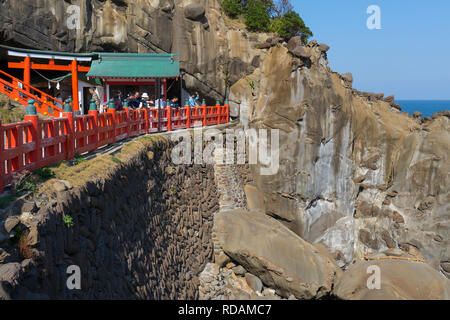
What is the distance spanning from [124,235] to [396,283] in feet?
31.1

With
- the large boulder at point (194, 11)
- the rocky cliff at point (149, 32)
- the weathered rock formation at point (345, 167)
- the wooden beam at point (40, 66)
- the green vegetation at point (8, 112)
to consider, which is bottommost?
Result: the weathered rock formation at point (345, 167)

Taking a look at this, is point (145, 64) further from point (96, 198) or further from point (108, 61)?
point (96, 198)

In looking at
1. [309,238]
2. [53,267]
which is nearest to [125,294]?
[53,267]

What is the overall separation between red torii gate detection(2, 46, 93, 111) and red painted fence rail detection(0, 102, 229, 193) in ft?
25.6

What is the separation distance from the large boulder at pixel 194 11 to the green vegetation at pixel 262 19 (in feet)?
13.2

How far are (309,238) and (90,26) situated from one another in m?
17.2

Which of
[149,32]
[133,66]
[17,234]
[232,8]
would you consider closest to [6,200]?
[17,234]

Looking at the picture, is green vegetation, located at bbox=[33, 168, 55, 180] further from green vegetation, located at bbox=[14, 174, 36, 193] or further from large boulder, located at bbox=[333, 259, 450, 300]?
large boulder, located at bbox=[333, 259, 450, 300]

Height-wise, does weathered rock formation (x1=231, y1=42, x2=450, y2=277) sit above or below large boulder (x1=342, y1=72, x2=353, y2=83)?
below

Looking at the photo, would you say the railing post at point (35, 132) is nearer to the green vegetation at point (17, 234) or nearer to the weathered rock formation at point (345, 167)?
the green vegetation at point (17, 234)

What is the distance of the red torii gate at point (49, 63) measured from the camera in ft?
66.7

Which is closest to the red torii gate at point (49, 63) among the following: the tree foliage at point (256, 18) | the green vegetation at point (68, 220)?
the tree foliage at point (256, 18)

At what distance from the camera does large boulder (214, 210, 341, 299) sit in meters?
13.9

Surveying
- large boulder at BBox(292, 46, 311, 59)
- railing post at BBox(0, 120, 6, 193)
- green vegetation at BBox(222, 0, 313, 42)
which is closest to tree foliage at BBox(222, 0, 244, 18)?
green vegetation at BBox(222, 0, 313, 42)
